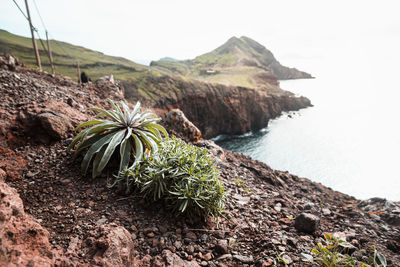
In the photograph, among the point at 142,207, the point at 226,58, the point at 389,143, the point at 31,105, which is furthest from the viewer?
the point at 226,58

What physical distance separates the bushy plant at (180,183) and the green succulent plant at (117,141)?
335mm

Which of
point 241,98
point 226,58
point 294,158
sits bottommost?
point 294,158

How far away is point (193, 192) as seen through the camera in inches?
113

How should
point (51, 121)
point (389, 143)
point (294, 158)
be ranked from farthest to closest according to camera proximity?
point (389, 143) < point (294, 158) < point (51, 121)

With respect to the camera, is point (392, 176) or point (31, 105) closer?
point (31, 105)

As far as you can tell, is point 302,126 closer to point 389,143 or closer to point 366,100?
point 389,143

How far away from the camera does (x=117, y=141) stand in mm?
3611

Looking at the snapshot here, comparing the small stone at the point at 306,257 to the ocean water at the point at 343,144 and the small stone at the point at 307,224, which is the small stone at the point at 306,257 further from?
the ocean water at the point at 343,144

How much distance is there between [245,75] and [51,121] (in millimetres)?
75752

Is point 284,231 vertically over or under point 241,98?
under

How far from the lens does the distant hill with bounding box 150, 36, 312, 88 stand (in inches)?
3006

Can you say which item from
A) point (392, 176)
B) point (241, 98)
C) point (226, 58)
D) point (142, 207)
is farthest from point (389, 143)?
point (226, 58)

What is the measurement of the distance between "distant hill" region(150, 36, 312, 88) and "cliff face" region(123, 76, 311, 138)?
1848 cm

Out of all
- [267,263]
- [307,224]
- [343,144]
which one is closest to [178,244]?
[267,263]
